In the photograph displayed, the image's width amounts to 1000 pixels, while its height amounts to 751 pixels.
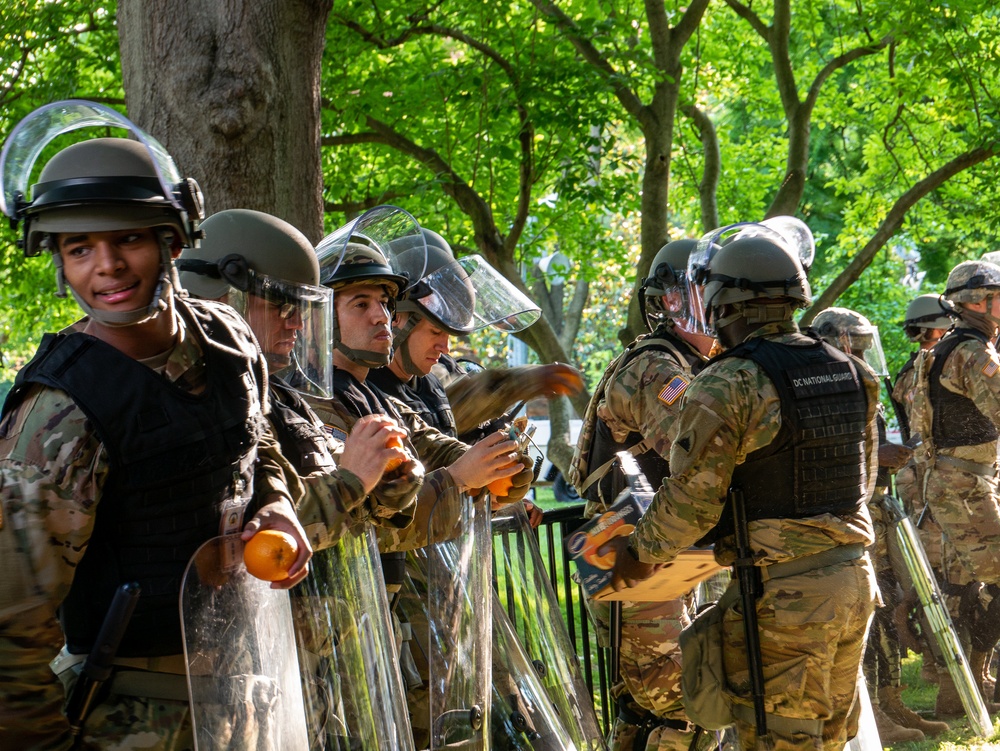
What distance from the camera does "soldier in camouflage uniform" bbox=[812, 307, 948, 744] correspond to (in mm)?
6449

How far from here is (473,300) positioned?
14.4 ft

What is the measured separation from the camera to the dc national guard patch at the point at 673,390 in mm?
4672

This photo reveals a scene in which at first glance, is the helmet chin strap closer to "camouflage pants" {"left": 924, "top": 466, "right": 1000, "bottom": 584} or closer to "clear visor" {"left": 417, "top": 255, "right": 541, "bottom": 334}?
"clear visor" {"left": 417, "top": 255, "right": 541, "bottom": 334}

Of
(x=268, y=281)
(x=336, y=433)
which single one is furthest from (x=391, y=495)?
(x=268, y=281)

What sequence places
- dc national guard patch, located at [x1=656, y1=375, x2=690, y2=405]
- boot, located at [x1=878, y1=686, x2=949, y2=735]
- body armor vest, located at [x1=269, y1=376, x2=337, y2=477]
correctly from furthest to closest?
boot, located at [x1=878, y1=686, x2=949, y2=735] → dc national guard patch, located at [x1=656, y1=375, x2=690, y2=405] → body armor vest, located at [x1=269, y1=376, x2=337, y2=477]

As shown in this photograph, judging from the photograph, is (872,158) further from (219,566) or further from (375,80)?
(219,566)

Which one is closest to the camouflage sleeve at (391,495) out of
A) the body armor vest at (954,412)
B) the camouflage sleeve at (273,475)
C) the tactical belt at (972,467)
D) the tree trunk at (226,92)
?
the camouflage sleeve at (273,475)

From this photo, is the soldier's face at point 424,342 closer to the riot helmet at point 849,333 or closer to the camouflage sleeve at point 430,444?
the camouflage sleeve at point 430,444

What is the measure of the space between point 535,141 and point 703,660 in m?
5.40

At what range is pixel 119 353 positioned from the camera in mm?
2236

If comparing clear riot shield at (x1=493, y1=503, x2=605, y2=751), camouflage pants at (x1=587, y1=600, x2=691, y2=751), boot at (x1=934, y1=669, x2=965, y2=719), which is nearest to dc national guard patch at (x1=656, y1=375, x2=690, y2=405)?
camouflage pants at (x1=587, y1=600, x2=691, y2=751)

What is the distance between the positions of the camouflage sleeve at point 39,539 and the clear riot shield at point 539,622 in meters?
1.85

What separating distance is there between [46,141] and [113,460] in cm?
80

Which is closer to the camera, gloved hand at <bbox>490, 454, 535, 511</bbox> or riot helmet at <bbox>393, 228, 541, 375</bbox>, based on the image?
gloved hand at <bbox>490, 454, 535, 511</bbox>
